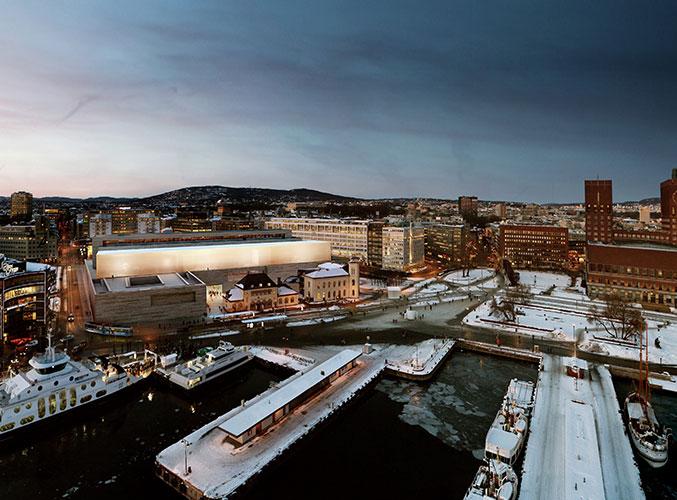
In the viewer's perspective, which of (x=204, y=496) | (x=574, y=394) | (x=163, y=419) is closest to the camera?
(x=204, y=496)

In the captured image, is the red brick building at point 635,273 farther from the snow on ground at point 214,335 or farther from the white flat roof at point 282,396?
the snow on ground at point 214,335

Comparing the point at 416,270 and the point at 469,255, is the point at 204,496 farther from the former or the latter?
the point at 469,255

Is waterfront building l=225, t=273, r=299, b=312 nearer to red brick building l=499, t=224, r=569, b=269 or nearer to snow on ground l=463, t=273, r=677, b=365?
snow on ground l=463, t=273, r=677, b=365

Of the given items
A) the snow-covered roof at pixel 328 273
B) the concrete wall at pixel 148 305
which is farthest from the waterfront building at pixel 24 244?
the snow-covered roof at pixel 328 273

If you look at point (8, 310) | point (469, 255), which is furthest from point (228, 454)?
point (469, 255)

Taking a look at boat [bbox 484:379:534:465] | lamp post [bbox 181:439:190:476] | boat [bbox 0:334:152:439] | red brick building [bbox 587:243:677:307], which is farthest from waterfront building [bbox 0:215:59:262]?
red brick building [bbox 587:243:677:307]
